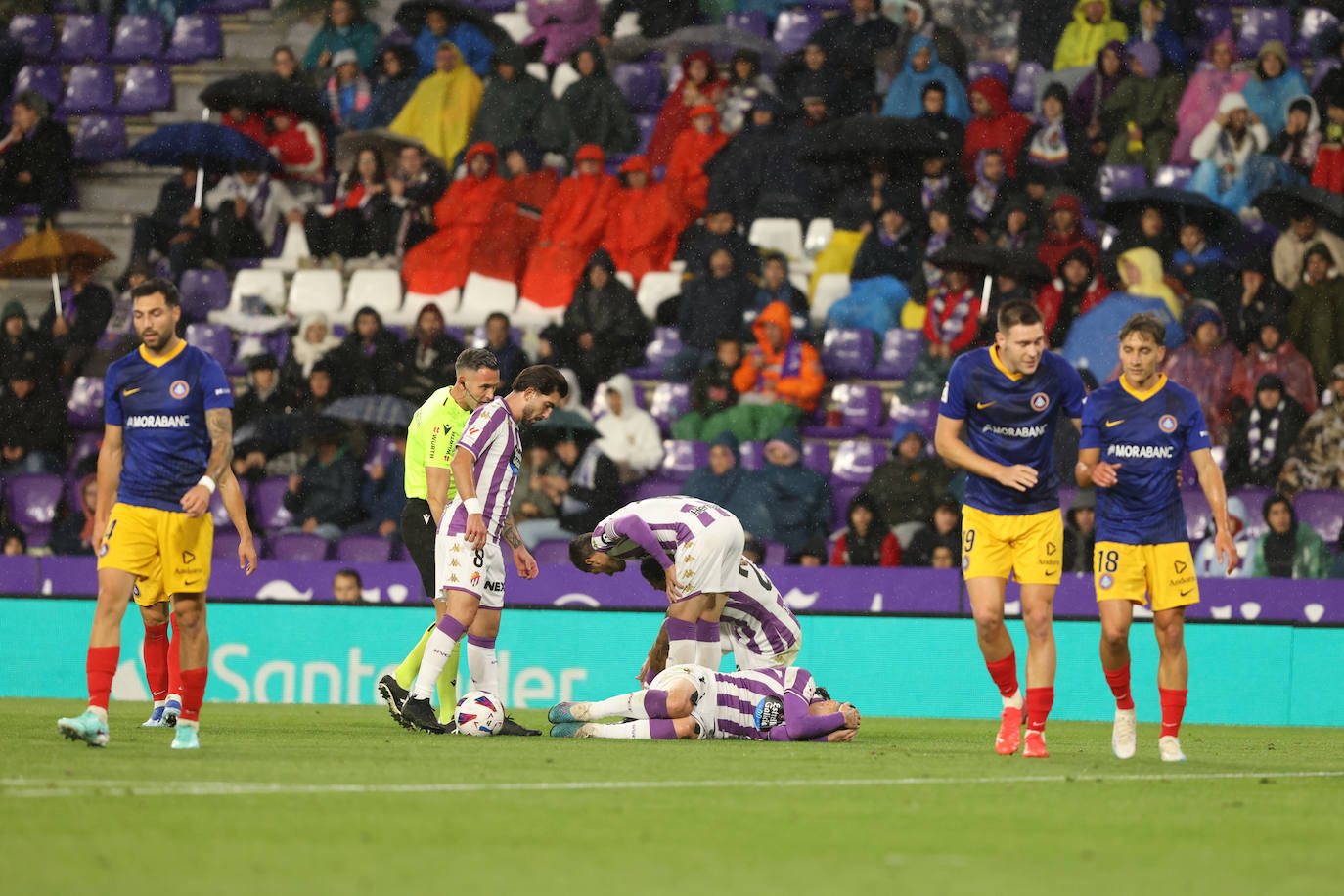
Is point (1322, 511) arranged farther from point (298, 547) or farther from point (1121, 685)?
point (298, 547)

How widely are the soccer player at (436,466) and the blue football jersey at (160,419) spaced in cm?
221

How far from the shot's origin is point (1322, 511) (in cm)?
1619

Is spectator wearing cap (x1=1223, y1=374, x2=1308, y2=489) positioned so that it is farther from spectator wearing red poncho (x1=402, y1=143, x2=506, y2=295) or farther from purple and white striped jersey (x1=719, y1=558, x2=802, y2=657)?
spectator wearing red poncho (x1=402, y1=143, x2=506, y2=295)

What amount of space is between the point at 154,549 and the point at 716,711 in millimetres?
3261

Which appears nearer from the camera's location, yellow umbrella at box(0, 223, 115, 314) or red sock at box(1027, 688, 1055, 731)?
red sock at box(1027, 688, 1055, 731)

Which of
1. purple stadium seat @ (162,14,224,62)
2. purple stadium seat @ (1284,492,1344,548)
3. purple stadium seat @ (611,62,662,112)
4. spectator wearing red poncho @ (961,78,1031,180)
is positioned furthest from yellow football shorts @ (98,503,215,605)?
purple stadium seat @ (162,14,224,62)

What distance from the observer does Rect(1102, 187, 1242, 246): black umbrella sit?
59.0 feet

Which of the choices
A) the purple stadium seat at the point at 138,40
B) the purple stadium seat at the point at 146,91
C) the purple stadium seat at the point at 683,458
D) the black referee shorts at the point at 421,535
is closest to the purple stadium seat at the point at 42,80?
the purple stadium seat at the point at 138,40

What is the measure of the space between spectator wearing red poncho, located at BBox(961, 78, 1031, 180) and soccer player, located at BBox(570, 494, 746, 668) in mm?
9577

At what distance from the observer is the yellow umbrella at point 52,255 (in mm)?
21188

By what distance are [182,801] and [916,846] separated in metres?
2.35

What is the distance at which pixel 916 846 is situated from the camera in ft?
18.6

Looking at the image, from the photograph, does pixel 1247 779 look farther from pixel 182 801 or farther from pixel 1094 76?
pixel 1094 76

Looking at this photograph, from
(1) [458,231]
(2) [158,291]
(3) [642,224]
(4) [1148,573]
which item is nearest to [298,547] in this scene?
(1) [458,231]
